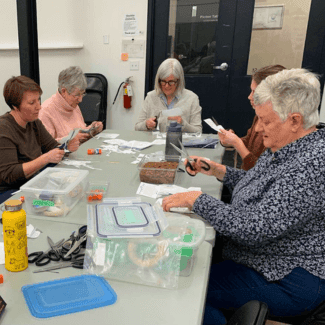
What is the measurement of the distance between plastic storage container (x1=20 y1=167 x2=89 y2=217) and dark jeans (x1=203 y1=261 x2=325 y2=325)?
66 cm

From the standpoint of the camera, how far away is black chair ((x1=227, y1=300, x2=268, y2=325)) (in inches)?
29.6

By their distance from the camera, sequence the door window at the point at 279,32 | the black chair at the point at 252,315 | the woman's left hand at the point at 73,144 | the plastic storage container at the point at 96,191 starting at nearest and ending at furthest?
the black chair at the point at 252,315 < the plastic storage container at the point at 96,191 < the woman's left hand at the point at 73,144 < the door window at the point at 279,32

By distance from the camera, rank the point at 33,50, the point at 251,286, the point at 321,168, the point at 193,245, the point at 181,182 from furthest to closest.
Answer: the point at 33,50
the point at 181,182
the point at 251,286
the point at 321,168
the point at 193,245

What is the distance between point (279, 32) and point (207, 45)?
0.88 m

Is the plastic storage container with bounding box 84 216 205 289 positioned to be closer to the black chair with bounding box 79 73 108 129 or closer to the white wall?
the black chair with bounding box 79 73 108 129

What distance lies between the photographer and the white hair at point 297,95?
108 cm

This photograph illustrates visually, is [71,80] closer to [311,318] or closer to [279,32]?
[311,318]

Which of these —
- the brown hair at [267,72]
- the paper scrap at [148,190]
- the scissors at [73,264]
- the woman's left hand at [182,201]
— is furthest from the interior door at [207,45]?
the scissors at [73,264]

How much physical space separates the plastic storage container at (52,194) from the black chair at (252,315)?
76 cm

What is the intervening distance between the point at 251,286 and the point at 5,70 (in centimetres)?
392

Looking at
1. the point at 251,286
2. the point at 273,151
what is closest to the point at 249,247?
the point at 251,286

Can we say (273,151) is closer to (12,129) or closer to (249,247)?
(249,247)

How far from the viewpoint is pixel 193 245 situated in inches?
35.0

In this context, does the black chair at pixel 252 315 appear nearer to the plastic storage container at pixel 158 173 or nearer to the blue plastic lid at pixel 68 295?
the blue plastic lid at pixel 68 295
